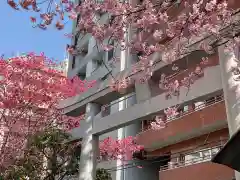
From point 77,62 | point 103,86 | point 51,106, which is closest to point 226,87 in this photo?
point 103,86

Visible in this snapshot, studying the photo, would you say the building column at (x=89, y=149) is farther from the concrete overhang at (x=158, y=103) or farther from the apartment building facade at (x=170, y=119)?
the concrete overhang at (x=158, y=103)

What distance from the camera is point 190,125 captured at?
9.83m

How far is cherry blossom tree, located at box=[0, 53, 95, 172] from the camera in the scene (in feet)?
35.7

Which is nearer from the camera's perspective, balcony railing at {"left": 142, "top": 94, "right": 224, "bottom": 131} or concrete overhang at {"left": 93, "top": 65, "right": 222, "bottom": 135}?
concrete overhang at {"left": 93, "top": 65, "right": 222, "bottom": 135}

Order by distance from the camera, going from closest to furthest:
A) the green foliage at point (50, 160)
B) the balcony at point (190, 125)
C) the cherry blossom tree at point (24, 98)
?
the green foliage at point (50, 160)
the balcony at point (190, 125)
the cherry blossom tree at point (24, 98)

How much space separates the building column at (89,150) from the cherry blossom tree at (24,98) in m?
3.77

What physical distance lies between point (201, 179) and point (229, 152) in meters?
6.84

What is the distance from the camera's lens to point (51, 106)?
11.0 meters

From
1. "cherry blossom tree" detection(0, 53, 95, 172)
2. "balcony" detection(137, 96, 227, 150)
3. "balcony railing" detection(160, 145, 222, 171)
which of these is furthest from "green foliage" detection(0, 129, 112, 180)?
"balcony" detection(137, 96, 227, 150)

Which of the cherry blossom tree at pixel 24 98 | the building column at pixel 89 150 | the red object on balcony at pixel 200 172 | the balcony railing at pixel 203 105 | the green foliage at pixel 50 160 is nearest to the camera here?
the building column at pixel 89 150

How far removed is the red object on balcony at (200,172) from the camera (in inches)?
329

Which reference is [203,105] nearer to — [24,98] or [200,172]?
[200,172]

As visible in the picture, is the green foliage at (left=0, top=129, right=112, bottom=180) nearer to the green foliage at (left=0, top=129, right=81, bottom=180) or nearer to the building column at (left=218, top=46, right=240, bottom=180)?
the green foliage at (left=0, top=129, right=81, bottom=180)

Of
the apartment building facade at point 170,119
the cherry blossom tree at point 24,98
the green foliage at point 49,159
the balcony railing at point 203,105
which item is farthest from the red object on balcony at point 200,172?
the cherry blossom tree at point 24,98
